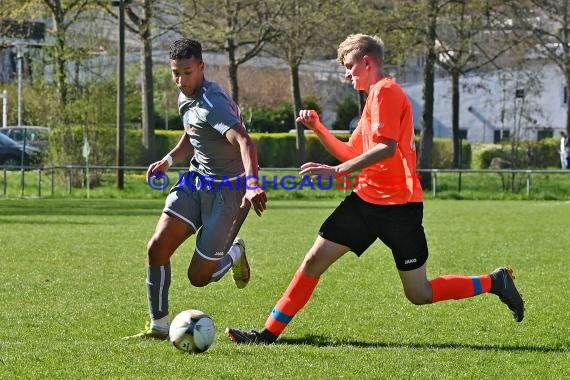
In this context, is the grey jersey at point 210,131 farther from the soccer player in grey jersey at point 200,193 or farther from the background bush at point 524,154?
the background bush at point 524,154

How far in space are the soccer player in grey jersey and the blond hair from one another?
2.82 feet

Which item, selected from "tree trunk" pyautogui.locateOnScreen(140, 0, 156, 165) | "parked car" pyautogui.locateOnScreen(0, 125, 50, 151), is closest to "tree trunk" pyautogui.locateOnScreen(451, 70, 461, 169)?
"tree trunk" pyautogui.locateOnScreen(140, 0, 156, 165)

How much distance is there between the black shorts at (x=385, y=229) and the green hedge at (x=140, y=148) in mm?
25710

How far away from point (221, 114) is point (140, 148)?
101 ft

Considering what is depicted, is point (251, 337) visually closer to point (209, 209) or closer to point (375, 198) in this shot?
point (209, 209)

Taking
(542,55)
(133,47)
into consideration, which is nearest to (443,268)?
(133,47)

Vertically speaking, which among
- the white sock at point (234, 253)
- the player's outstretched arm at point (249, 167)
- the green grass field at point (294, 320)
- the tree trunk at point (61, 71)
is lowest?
the green grass field at point (294, 320)

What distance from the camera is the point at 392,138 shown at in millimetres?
6965

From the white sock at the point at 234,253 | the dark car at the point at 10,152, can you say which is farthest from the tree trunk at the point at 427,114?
the white sock at the point at 234,253

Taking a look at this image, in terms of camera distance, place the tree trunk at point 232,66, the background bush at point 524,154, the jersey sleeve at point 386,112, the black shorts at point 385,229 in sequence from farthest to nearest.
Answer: the background bush at point 524,154
the tree trunk at point 232,66
the black shorts at point 385,229
the jersey sleeve at point 386,112

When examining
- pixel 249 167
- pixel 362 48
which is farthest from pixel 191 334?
pixel 362 48

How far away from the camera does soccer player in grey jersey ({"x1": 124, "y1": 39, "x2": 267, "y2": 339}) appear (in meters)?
7.60

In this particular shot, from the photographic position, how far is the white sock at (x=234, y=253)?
339 inches

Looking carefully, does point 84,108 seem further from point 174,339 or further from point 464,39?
point 174,339
